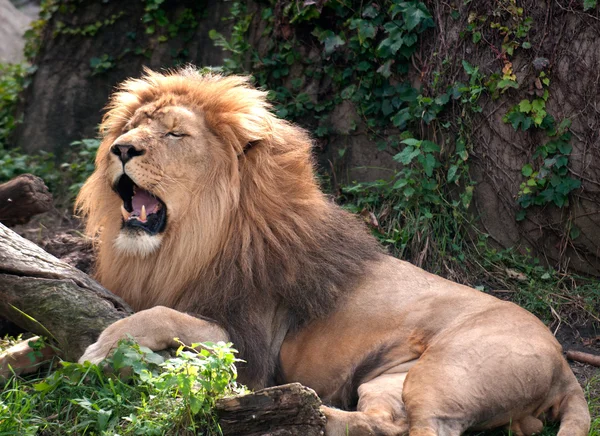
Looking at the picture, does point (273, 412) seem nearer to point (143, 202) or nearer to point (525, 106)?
point (143, 202)

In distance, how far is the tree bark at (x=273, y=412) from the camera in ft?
9.73

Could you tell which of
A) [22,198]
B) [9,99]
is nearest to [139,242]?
[22,198]

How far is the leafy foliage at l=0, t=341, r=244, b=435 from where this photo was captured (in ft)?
10.0

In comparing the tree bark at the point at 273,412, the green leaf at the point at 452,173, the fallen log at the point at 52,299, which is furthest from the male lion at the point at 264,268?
the green leaf at the point at 452,173

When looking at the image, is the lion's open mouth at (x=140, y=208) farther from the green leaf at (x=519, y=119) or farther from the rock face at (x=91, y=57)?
the rock face at (x=91, y=57)

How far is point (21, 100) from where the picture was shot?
25.4 feet

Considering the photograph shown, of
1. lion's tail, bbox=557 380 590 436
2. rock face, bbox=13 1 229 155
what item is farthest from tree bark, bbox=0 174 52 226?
lion's tail, bbox=557 380 590 436

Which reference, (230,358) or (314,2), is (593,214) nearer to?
(314,2)

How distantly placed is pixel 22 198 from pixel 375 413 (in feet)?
7.90

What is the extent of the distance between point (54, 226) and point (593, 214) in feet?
13.0

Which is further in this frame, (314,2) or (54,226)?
(54,226)

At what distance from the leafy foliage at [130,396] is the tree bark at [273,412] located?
7 cm

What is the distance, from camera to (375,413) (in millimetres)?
3496

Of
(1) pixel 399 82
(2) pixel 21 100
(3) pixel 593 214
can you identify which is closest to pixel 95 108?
(2) pixel 21 100
